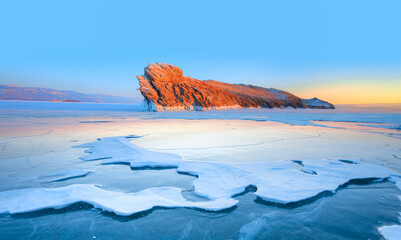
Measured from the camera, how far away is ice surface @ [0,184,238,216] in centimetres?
237

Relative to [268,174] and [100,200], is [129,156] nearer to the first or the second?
[100,200]

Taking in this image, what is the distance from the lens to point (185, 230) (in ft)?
6.61

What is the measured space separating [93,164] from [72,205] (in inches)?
71.8

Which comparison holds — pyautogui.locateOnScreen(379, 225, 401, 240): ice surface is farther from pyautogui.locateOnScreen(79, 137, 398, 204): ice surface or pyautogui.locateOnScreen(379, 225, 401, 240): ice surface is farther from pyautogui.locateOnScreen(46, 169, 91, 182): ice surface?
pyautogui.locateOnScreen(46, 169, 91, 182): ice surface

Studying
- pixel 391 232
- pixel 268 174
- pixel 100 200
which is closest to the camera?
pixel 391 232

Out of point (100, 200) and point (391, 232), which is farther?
point (100, 200)

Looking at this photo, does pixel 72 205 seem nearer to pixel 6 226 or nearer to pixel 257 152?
pixel 6 226

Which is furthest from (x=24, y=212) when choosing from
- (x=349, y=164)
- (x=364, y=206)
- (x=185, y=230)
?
(x=349, y=164)

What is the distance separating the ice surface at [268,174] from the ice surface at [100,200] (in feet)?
1.04

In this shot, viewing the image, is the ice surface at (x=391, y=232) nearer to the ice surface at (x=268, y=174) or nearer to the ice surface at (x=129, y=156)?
the ice surface at (x=268, y=174)

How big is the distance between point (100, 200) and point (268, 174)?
2.56m

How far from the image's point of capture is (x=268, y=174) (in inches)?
137

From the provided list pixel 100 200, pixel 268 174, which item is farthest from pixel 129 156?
pixel 268 174

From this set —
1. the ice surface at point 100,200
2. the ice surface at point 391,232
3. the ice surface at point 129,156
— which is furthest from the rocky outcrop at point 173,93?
the ice surface at point 391,232
